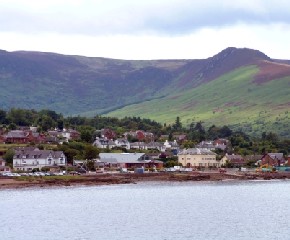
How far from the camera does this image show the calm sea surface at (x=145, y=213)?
52375 mm

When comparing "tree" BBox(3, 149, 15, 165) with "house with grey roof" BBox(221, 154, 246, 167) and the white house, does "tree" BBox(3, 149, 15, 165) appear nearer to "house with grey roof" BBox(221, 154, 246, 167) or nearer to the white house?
the white house

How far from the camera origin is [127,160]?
13038cm

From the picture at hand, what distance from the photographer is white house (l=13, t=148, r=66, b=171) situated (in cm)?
11575

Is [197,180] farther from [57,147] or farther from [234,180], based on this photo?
[57,147]

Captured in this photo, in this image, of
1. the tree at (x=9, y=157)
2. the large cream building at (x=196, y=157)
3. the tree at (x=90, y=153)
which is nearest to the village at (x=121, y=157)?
the large cream building at (x=196, y=157)

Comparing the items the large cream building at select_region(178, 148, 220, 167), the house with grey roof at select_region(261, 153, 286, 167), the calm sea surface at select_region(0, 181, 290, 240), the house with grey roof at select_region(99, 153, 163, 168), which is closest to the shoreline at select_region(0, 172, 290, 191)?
the calm sea surface at select_region(0, 181, 290, 240)

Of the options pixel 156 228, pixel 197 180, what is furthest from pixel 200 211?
pixel 197 180

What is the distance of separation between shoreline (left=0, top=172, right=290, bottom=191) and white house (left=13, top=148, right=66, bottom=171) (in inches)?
407

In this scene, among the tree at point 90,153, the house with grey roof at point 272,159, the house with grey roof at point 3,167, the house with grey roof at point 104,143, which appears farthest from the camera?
the house with grey roof at point 104,143

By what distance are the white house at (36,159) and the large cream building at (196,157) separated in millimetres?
27582

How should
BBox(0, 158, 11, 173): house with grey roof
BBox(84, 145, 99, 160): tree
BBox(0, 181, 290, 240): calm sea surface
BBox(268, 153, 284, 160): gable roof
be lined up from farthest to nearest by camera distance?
BBox(268, 153, 284, 160): gable roof
BBox(84, 145, 99, 160): tree
BBox(0, 158, 11, 173): house with grey roof
BBox(0, 181, 290, 240): calm sea surface

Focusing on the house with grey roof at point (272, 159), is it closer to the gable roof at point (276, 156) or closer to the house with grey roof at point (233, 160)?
the gable roof at point (276, 156)

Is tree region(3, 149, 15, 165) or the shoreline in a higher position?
tree region(3, 149, 15, 165)

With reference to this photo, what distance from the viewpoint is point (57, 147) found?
414 ft
